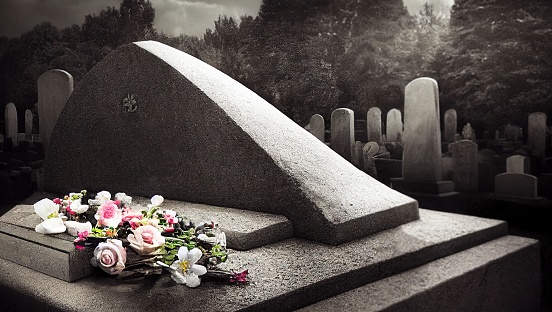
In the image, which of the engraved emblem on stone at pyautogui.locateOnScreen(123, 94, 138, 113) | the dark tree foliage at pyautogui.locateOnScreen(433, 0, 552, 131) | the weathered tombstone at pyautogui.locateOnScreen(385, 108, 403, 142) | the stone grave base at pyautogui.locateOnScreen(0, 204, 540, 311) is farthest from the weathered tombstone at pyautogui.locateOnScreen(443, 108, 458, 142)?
the engraved emblem on stone at pyautogui.locateOnScreen(123, 94, 138, 113)

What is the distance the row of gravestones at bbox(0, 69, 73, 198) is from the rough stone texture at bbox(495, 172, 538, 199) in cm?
450

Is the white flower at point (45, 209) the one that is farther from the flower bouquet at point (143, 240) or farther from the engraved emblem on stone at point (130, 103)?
the engraved emblem on stone at point (130, 103)

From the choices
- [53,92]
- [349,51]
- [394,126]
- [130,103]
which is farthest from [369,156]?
[53,92]

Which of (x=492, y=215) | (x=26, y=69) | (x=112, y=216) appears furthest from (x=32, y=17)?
(x=492, y=215)

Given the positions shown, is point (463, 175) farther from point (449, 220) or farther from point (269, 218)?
point (269, 218)

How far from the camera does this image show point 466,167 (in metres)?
5.42

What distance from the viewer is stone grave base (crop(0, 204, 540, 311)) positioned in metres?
1.97

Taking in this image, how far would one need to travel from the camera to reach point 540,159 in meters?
5.68

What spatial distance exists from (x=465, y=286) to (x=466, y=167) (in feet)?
10.1

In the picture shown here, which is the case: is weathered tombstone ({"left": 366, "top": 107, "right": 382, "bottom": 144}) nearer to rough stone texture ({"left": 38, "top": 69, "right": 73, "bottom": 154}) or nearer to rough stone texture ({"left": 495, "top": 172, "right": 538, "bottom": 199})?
rough stone texture ({"left": 495, "top": 172, "right": 538, "bottom": 199})

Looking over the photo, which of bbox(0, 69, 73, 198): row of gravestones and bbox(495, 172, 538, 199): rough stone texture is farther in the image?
bbox(0, 69, 73, 198): row of gravestones

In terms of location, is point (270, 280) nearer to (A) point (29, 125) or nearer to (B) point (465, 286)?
(B) point (465, 286)

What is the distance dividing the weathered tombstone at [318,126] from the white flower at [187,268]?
4.91 metres

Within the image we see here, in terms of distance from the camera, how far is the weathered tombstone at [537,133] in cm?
566
